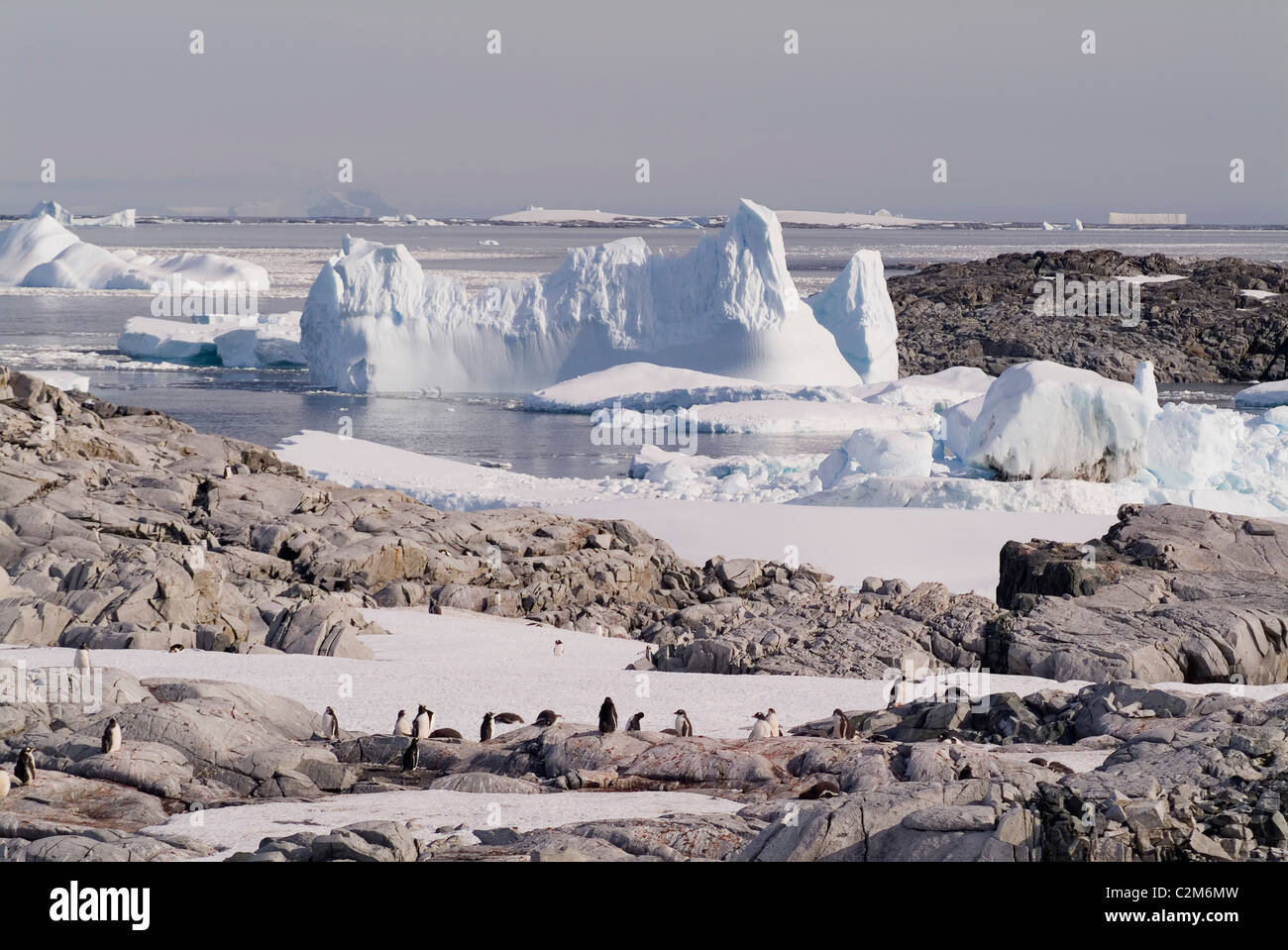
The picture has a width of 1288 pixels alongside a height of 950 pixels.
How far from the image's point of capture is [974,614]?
1268 cm

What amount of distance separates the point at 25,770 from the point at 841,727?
4.98 m

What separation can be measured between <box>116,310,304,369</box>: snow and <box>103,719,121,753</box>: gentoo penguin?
3248 cm

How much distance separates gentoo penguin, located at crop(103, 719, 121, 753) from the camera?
25.4ft

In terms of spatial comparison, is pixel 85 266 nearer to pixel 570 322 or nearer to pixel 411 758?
pixel 570 322

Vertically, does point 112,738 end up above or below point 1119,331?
below

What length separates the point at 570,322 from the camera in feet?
109

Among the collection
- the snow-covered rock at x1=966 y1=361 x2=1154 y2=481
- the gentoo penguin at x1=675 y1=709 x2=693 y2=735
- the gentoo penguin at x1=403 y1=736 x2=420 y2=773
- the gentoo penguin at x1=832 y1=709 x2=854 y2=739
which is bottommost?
the gentoo penguin at x1=832 y1=709 x2=854 y2=739

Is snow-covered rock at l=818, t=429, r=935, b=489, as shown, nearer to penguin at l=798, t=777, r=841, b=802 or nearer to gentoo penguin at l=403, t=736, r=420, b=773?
gentoo penguin at l=403, t=736, r=420, b=773

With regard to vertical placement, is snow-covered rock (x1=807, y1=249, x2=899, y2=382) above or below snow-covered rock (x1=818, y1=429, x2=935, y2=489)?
above

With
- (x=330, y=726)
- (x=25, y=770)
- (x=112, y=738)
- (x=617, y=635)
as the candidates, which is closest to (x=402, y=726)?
(x=330, y=726)

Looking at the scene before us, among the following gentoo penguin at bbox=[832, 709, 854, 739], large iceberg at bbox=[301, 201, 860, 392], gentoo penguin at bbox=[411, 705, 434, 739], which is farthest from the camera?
large iceberg at bbox=[301, 201, 860, 392]

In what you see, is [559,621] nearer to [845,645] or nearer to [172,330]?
[845,645]

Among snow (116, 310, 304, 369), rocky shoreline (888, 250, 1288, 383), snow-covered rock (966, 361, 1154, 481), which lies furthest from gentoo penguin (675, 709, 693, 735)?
rocky shoreline (888, 250, 1288, 383)

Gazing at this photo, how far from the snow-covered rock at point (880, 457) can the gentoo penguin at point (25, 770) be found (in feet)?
50.3
